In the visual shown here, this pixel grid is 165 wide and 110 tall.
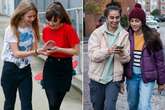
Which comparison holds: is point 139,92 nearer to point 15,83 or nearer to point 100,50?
point 100,50

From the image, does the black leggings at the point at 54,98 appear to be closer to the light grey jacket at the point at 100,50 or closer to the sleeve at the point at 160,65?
the light grey jacket at the point at 100,50

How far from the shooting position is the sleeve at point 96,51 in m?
3.77

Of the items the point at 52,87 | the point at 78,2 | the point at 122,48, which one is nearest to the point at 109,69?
the point at 122,48

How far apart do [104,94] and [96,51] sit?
45 centimetres

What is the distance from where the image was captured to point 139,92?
4184mm

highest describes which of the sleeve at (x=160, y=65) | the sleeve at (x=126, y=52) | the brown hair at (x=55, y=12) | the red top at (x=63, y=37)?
the brown hair at (x=55, y=12)

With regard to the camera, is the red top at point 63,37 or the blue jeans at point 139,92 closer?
the red top at point 63,37

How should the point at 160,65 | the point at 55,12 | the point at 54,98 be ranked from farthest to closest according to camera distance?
the point at 54,98, the point at 160,65, the point at 55,12

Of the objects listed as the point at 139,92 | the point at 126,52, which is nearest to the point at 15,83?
the point at 126,52

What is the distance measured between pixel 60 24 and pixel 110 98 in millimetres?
837

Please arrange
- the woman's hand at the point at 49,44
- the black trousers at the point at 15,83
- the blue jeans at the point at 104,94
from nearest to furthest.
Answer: the woman's hand at the point at 49,44 < the blue jeans at the point at 104,94 < the black trousers at the point at 15,83

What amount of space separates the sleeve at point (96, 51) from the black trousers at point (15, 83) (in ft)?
2.24

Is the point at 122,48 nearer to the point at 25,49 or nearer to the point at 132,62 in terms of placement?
the point at 132,62

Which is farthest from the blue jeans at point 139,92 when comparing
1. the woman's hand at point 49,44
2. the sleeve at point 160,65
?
the woman's hand at point 49,44
